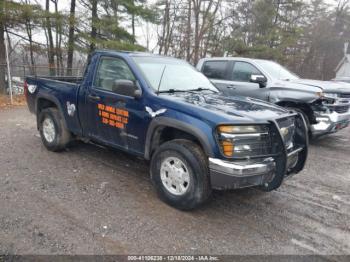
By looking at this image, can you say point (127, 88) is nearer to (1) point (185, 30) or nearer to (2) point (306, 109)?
(2) point (306, 109)

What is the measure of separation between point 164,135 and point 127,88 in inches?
30.0

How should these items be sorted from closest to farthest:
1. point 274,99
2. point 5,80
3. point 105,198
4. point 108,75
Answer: point 105,198, point 108,75, point 274,99, point 5,80

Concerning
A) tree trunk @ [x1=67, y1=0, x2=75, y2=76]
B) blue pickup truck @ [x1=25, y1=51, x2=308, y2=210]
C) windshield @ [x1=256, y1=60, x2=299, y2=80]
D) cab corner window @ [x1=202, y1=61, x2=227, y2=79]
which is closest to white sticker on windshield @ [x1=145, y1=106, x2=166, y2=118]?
blue pickup truck @ [x1=25, y1=51, x2=308, y2=210]

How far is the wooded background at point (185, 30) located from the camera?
14.0 metres

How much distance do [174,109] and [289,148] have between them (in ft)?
4.92

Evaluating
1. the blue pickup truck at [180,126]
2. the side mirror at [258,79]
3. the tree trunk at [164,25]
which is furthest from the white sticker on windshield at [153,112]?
the tree trunk at [164,25]

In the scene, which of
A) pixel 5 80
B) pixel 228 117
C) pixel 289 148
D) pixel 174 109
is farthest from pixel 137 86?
pixel 5 80

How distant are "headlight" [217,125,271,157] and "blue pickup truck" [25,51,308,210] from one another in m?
0.01

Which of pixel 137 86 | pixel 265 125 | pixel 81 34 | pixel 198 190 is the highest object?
pixel 81 34

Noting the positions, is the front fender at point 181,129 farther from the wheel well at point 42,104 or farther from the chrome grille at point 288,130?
the wheel well at point 42,104

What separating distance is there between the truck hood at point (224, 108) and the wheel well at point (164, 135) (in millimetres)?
373

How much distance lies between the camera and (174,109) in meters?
3.55

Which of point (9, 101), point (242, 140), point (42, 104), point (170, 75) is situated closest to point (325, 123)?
point (170, 75)

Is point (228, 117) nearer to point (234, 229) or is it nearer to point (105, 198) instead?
point (234, 229)
